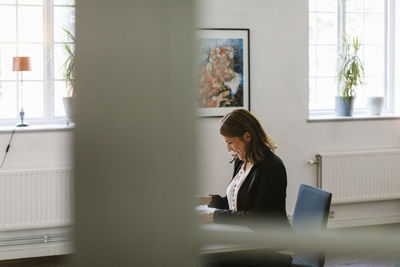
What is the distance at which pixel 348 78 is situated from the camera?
17.9ft

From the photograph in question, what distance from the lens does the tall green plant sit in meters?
5.44

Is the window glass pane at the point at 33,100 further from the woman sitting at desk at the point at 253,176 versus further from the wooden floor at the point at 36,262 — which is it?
the woman sitting at desk at the point at 253,176

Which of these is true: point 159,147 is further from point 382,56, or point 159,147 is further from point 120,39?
point 382,56

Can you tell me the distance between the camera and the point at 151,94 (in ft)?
0.78

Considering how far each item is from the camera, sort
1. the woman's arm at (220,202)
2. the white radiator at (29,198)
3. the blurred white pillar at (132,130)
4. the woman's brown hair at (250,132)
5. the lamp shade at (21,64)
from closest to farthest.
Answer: the blurred white pillar at (132,130) < the woman's brown hair at (250,132) < the woman's arm at (220,202) < the white radiator at (29,198) < the lamp shade at (21,64)

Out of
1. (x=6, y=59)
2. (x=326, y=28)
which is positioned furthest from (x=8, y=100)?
(x=326, y=28)

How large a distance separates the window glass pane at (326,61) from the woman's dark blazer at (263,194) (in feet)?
9.47

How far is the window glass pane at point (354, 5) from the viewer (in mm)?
5812

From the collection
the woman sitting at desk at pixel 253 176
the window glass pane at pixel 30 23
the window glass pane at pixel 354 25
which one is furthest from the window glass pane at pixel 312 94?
the window glass pane at pixel 30 23

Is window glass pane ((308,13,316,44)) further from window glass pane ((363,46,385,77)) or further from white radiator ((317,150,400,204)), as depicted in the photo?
white radiator ((317,150,400,204))

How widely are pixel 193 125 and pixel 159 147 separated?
18 mm

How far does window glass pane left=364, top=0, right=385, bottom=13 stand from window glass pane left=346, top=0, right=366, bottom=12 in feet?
0.18

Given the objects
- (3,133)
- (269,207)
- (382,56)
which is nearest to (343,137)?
(382,56)

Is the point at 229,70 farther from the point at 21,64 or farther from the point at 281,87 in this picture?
the point at 21,64
